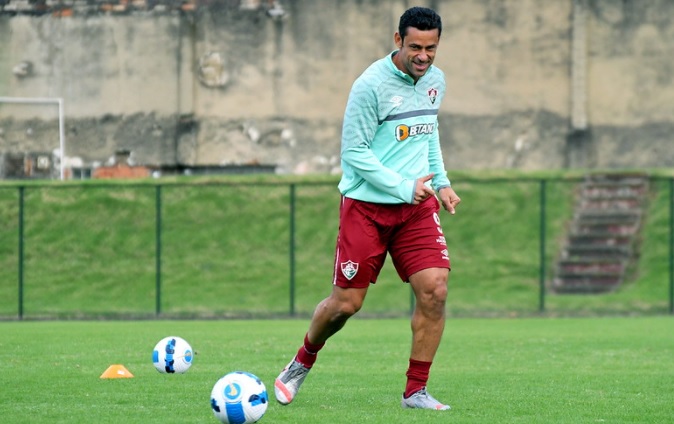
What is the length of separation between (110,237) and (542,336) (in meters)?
11.3

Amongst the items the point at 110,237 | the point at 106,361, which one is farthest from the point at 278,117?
the point at 106,361

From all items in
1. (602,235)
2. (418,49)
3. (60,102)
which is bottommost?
(602,235)

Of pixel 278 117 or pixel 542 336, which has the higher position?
pixel 278 117

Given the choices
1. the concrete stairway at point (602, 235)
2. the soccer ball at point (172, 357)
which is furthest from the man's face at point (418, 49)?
the concrete stairway at point (602, 235)

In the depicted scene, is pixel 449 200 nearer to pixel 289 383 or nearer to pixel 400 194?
pixel 400 194

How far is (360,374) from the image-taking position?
11211 millimetres

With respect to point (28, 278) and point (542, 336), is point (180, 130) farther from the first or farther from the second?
point (542, 336)

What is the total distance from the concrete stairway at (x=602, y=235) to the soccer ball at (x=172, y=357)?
14875 mm

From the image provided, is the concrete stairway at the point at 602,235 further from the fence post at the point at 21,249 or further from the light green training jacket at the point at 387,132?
the light green training jacket at the point at 387,132

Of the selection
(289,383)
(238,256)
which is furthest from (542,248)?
(289,383)

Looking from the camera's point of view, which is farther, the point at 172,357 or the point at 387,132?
the point at 172,357

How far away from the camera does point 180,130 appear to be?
31.5 meters

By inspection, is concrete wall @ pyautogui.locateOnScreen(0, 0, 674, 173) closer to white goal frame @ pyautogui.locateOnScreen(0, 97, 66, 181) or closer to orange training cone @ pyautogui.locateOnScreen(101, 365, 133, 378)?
white goal frame @ pyautogui.locateOnScreen(0, 97, 66, 181)

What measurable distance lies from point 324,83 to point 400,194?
75.7 feet
